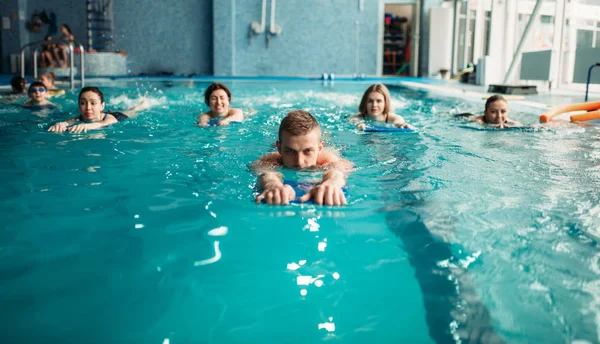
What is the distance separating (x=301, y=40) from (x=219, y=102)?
39.8 feet

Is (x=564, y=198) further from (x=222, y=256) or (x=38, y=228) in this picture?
(x=38, y=228)

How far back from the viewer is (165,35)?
18016mm

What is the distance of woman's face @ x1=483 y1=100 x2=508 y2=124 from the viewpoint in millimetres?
5879

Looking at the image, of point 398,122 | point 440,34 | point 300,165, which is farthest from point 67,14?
point 300,165

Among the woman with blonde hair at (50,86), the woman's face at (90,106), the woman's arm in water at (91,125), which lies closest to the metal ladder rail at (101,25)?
the woman with blonde hair at (50,86)

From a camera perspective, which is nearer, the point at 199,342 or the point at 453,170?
the point at 199,342

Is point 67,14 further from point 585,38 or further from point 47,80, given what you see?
point 585,38

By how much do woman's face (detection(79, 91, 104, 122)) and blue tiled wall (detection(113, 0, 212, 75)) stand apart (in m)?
12.7

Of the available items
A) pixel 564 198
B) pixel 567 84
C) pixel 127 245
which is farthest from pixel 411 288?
pixel 567 84

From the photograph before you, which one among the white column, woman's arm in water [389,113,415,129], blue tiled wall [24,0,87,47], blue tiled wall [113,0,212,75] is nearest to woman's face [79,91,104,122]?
woman's arm in water [389,113,415,129]

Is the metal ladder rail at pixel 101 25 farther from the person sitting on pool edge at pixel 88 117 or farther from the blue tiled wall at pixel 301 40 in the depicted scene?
the person sitting on pool edge at pixel 88 117

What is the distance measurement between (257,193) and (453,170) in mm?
1519

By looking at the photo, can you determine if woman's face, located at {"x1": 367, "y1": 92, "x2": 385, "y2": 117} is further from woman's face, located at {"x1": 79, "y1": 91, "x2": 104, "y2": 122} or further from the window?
the window

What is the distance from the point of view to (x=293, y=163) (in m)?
3.18
